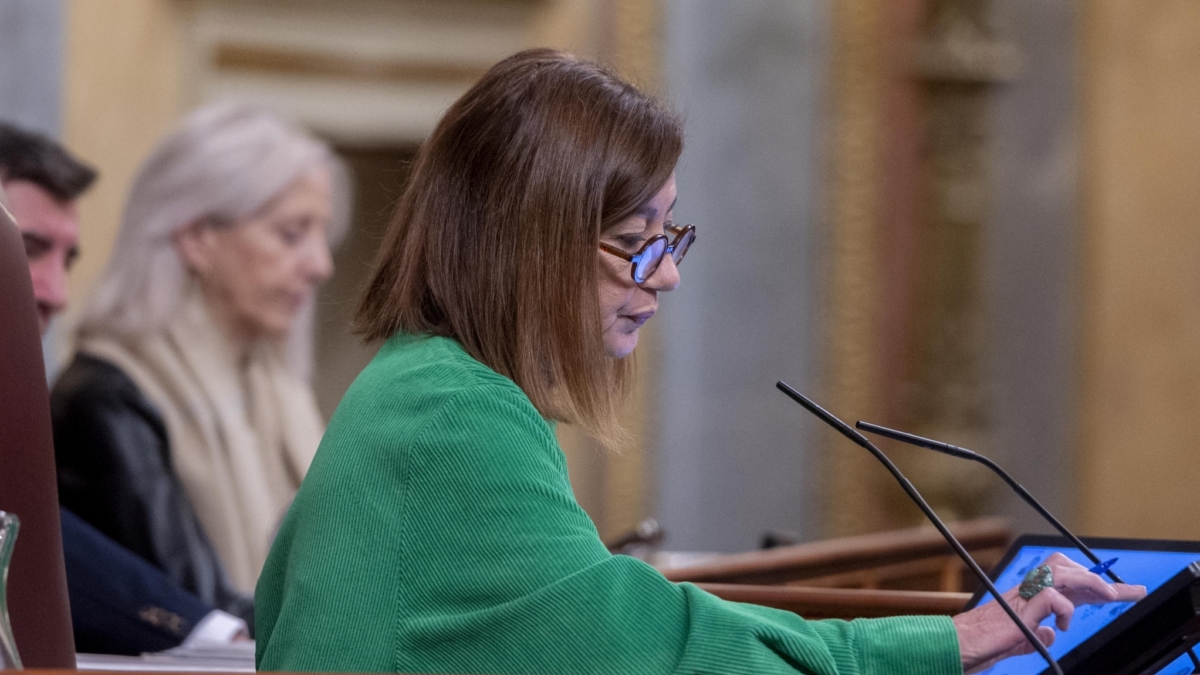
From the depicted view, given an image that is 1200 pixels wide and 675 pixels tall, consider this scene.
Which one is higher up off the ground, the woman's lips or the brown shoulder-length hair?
the brown shoulder-length hair

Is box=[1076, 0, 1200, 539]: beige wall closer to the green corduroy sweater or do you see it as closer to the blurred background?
the blurred background

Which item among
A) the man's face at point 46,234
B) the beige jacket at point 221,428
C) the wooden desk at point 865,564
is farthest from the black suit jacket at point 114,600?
the wooden desk at point 865,564

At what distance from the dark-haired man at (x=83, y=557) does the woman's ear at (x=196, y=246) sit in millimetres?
578

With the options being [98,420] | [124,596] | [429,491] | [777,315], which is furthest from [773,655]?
[777,315]

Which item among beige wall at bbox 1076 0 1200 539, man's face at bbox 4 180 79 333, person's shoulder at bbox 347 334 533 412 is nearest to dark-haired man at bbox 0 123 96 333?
man's face at bbox 4 180 79 333

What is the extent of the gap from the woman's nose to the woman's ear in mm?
2702

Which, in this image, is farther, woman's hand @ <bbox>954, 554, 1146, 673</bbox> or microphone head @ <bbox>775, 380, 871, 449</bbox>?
microphone head @ <bbox>775, 380, 871, 449</bbox>

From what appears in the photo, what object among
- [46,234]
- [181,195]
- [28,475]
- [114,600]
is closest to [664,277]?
[28,475]

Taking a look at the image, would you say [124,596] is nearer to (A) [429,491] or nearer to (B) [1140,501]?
(A) [429,491]

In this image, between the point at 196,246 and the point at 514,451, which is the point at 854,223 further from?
the point at 514,451

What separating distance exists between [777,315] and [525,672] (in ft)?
13.7

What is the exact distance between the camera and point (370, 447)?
1.37 m

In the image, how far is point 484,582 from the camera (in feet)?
4.21

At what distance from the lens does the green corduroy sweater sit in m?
1.25
